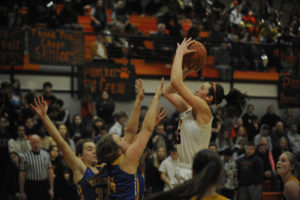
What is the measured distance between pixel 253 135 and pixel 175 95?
23.9 ft

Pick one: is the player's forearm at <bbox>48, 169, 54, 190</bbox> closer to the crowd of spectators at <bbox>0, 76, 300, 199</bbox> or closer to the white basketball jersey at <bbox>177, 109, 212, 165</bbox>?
the crowd of spectators at <bbox>0, 76, 300, 199</bbox>

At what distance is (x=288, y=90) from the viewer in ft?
40.3

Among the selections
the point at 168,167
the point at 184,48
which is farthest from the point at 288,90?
the point at 184,48

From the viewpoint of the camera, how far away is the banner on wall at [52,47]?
1105 cm

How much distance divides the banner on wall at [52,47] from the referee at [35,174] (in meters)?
3.04

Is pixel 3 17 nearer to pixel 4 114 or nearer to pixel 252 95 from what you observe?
pixel 4 114

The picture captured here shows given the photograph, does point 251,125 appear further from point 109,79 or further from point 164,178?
point 109,79

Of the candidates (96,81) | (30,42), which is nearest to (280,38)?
(96,81)

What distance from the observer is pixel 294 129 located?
11.7 m

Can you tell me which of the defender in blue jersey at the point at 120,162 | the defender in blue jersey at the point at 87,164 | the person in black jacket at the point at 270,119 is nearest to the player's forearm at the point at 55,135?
the defender in blue jersey at the point at 87,164

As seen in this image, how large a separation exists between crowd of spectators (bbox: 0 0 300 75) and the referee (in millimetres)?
4398

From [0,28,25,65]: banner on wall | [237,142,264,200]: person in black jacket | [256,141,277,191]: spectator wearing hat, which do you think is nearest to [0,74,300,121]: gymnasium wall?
[0,28,25,65]: banner on wall

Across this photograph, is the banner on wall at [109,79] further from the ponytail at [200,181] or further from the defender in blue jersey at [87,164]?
the ponytail at [200,181]

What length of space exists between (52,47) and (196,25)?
14.8ft
